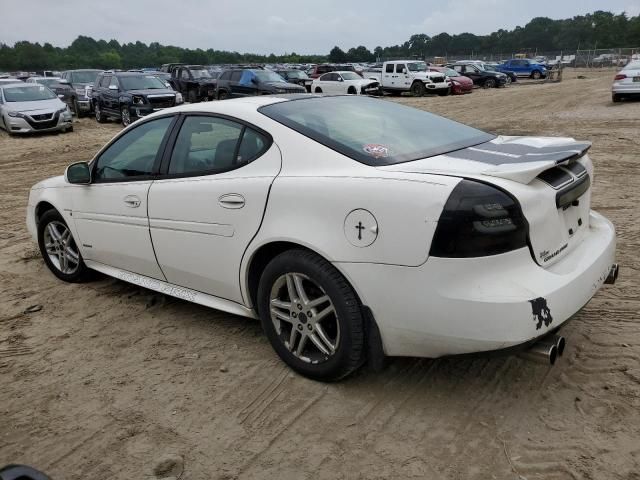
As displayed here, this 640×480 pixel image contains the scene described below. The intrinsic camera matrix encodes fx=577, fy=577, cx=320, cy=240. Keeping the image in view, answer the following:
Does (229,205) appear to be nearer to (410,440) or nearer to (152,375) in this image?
(152,375)

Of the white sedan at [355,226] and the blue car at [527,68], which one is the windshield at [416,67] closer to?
the blue car at [527,68]

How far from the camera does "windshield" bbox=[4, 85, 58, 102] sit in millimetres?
17078

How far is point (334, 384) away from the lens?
320 cm

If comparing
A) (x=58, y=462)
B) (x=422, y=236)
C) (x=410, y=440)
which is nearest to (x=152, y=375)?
(x=58, y=462)

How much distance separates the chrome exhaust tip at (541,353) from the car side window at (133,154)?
2.63 meters

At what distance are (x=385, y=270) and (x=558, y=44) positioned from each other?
120 m

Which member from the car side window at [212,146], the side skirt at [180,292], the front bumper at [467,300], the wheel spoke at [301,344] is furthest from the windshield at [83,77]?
the front bumper at [467,300]

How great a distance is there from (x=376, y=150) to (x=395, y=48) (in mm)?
123643

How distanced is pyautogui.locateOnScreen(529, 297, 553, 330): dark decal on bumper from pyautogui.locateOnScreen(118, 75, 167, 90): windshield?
1751 centimetres

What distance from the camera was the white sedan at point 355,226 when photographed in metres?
2.56

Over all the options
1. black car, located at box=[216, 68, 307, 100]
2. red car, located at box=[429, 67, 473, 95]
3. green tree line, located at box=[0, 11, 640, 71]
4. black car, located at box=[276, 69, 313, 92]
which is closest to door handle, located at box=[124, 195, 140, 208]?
black car, located at box=[216, 68, 307, 100]

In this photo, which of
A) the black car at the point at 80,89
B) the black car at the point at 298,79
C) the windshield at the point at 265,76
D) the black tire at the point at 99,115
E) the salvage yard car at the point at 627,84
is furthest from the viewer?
the black car at the point at 298,79

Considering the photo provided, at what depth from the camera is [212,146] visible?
12.0 feet

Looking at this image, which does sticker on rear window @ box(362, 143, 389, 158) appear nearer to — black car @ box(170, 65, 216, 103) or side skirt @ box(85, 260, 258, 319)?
side skirt @ box(85, 260, 258, 319)
